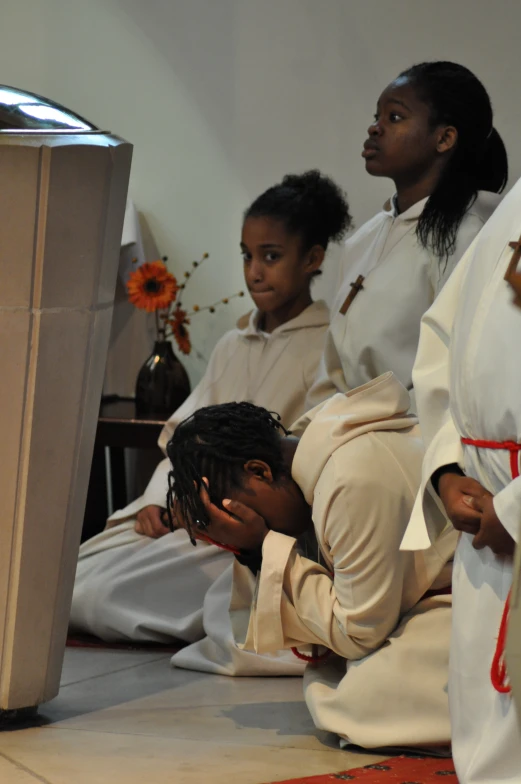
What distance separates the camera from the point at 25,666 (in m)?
2.82

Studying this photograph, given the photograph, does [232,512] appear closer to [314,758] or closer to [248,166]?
[314,758]

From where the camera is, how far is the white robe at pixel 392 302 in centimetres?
337

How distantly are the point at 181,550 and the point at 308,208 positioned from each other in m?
1.30

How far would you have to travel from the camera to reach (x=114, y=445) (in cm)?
472

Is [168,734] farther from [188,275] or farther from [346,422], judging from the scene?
[188,275]

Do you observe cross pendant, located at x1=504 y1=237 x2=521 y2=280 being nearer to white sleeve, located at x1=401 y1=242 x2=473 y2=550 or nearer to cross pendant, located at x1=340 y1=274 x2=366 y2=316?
white sleeve, located at x1=401 y1=242 x2=473 y2=550

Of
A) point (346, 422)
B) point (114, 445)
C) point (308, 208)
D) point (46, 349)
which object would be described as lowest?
point (114, 445)

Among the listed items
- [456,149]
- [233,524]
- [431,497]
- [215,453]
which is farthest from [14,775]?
[456,149]

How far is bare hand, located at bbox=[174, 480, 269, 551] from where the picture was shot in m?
2.76

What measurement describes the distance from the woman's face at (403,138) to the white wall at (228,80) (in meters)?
0.81

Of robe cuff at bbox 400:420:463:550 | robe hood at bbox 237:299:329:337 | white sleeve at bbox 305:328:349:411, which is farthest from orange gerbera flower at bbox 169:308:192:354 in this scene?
robe cuff at bbox 400:420:463:550

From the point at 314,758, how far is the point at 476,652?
627 mm

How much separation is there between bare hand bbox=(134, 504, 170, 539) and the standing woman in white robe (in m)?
0.97

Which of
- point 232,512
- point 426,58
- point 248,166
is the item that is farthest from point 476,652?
point 248,166
